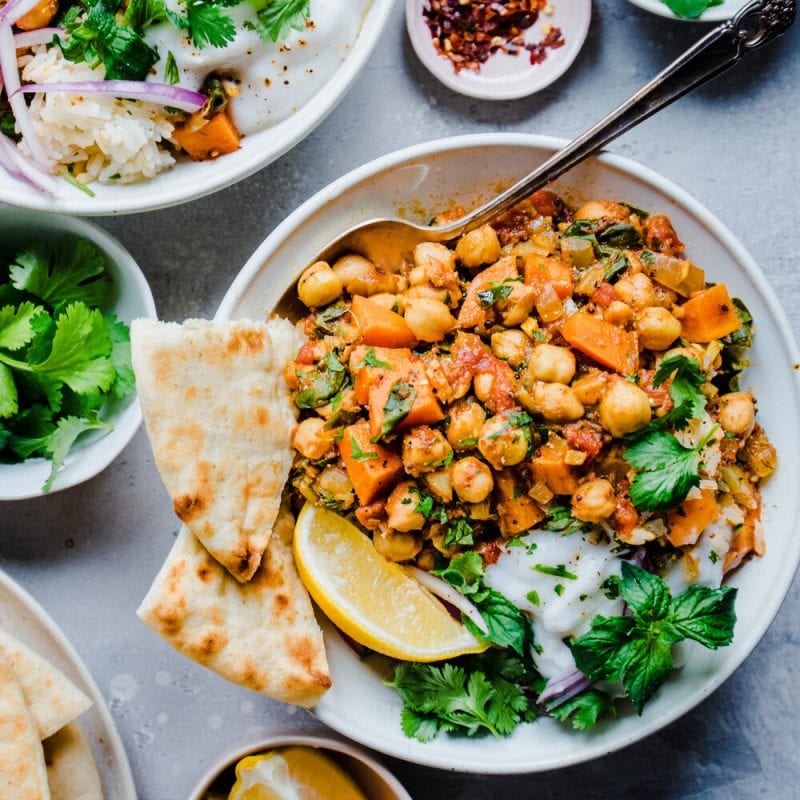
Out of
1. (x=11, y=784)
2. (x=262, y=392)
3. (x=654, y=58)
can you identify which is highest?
(x=654, y=58)

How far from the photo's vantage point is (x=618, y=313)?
2.98 m

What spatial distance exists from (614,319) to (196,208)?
179cm

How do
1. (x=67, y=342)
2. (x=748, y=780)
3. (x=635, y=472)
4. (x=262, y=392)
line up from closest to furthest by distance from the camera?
(x=635, y=472) → (x=262, y=392) → (x=67, y=342) → (x=748, y=780)

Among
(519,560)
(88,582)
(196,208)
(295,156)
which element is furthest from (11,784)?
(295,156)

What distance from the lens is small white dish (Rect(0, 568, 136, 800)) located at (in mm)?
Answer: 3596

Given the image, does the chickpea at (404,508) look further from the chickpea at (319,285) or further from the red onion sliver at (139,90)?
the red onion sliver at (139,90)

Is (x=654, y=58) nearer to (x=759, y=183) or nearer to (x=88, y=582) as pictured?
(x=759, y=183)

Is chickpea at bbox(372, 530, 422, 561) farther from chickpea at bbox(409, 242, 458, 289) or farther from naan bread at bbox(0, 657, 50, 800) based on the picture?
naan bread at bbox(0, 657, 50, 800)

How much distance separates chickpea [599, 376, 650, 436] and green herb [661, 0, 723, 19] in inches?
62.8

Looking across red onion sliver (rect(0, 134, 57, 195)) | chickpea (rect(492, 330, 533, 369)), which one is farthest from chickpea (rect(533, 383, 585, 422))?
red onion sliver (rect(0, 134, 57, 195))

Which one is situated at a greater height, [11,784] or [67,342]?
[67,342]

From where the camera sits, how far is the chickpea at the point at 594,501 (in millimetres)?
2863

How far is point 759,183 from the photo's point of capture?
12.3 feet

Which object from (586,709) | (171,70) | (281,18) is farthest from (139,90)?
(586,709)
